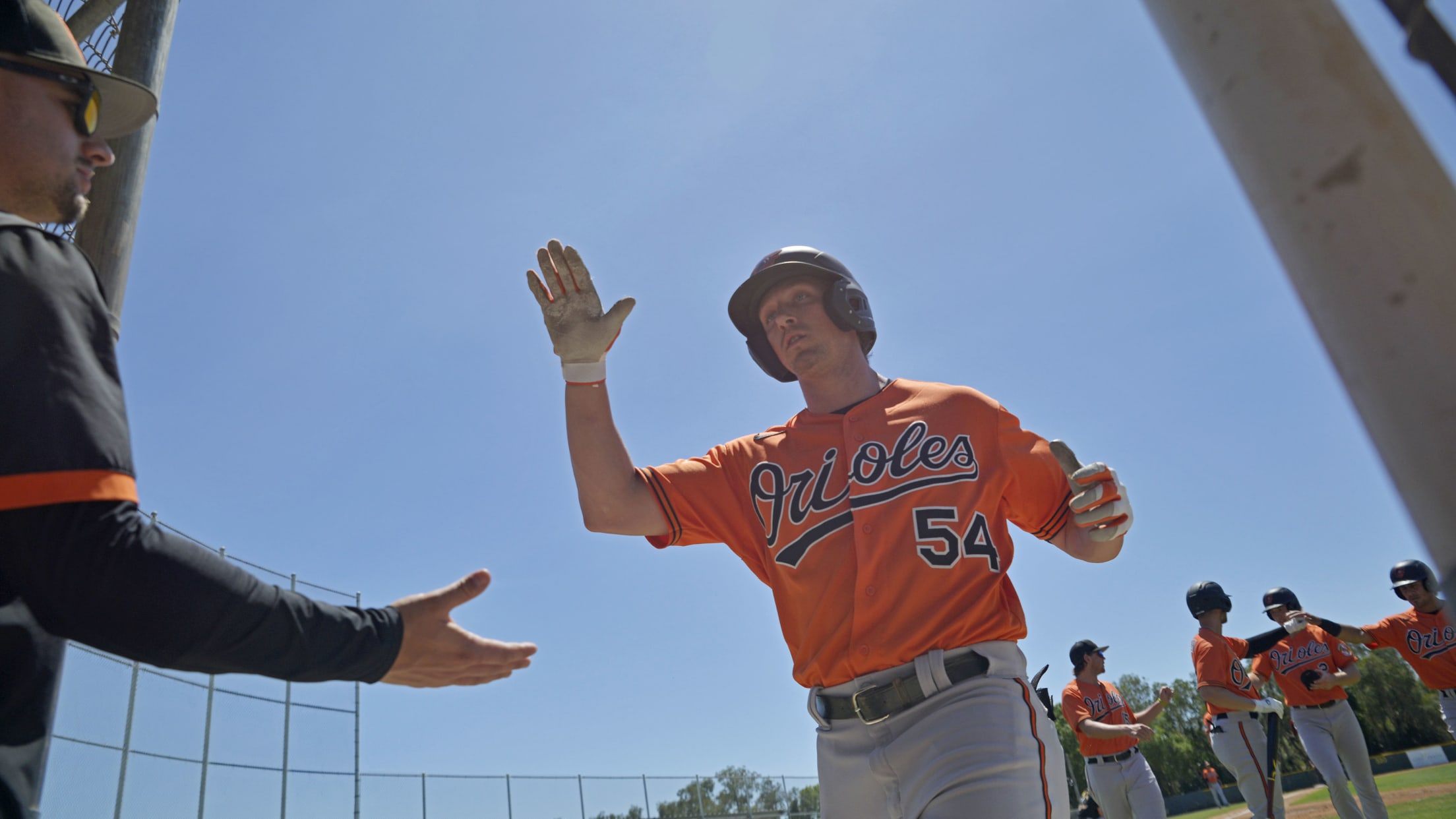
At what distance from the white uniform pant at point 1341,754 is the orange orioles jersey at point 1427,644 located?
3.02 feet

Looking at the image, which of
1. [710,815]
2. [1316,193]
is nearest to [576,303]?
[1316,193]

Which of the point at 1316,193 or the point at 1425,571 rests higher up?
the point at 1425,571

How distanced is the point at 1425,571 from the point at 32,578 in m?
11.6

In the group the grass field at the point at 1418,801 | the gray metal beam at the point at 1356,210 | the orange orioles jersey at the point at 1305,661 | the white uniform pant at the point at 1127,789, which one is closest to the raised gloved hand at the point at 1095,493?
the gray metal beam at the point at 1356,210

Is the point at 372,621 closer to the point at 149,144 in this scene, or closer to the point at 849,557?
the point at 849,557

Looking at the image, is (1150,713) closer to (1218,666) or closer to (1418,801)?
(1218,666)

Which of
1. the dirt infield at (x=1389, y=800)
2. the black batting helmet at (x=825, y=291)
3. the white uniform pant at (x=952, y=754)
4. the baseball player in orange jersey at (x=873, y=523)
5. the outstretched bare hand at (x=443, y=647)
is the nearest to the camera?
the outstretched bare hand at (x=443, y=647)

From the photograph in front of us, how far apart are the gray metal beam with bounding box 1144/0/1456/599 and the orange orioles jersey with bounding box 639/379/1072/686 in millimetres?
2165

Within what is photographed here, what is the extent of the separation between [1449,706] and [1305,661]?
137 centimetres

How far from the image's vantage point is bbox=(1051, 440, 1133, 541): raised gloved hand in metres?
2.78

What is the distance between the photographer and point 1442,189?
2.62ft

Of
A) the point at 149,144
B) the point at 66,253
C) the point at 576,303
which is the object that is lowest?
the point at 66,253

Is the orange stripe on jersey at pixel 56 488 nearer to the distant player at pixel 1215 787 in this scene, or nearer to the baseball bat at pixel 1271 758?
the baseball bat at pixel 1271 758

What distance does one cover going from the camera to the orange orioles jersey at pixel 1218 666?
8953 millimetres
